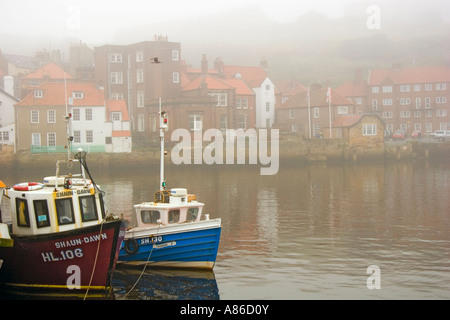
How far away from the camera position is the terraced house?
215 ft

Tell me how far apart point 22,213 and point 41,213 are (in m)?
0.78

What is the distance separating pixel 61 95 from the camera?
221 feet

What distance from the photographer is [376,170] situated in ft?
218

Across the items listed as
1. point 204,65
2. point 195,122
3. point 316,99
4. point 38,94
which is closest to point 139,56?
point 204,65

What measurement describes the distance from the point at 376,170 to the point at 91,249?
53.5 m

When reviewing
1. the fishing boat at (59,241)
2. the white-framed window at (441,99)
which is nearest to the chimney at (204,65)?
the white-framed window at (441,99)

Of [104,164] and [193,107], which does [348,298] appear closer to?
[104,164]

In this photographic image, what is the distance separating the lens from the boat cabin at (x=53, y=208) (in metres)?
17.8

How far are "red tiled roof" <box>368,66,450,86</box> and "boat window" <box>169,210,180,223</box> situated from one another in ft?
301

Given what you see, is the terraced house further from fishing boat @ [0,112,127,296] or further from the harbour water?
fishing boat @ [0,112,127,296]

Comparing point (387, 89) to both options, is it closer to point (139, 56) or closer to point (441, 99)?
point (441, 99)

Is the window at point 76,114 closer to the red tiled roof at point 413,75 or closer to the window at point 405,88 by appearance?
the red tiled roof at point 413,75

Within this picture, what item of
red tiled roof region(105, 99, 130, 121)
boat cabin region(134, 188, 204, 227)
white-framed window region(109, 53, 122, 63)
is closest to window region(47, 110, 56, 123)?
red tiled roof region(105, 99, 130, 121)

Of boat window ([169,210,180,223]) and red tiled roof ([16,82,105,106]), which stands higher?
red tiled roof ([16,82,105,106])
